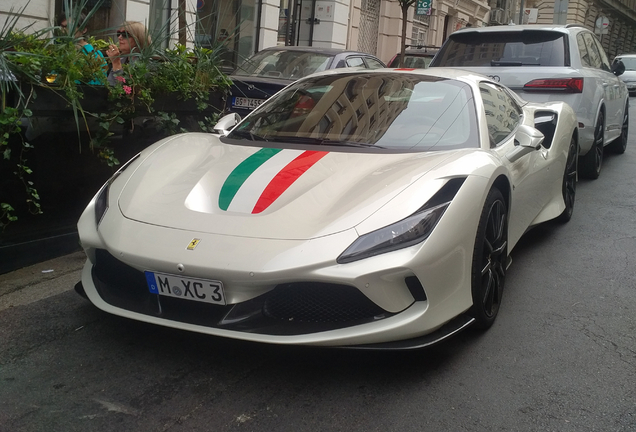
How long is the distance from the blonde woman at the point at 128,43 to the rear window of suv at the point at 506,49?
149 inches

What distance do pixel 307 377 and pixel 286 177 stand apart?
38.0 inches

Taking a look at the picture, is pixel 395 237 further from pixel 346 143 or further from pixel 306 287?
pixel 346 143

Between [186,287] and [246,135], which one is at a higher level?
[246,135]

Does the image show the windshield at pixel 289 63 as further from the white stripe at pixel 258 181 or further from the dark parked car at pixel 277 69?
the white stripe at pixel 258 181

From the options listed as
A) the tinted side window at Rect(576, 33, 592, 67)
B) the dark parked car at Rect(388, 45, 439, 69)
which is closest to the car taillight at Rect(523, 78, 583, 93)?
the tinted side window at Rect(576, 33, 592, 67)

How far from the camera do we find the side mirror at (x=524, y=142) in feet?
14.0

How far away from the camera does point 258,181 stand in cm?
355

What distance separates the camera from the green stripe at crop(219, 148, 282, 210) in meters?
3.43

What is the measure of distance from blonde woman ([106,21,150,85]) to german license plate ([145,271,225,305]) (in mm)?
2713

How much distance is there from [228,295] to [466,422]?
1.04 m

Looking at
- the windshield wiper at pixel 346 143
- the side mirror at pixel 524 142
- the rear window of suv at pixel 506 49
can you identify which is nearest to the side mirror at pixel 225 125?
the windshield wiper at pixel 346 143

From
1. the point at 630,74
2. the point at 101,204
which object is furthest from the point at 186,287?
the point at 630,74

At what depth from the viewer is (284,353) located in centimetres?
335

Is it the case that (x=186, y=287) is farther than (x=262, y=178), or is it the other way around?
(x=262, y=178)
